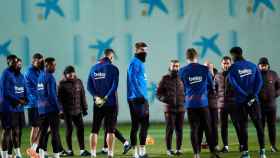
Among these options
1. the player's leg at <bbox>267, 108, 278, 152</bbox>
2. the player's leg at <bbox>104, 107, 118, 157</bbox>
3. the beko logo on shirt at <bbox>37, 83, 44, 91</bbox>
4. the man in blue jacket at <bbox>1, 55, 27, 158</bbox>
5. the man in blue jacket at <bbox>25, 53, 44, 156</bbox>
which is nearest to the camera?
the beko logo on shirt at <bbox>37, 83, 44, 91</bbox>

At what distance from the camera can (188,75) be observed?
43.5ft

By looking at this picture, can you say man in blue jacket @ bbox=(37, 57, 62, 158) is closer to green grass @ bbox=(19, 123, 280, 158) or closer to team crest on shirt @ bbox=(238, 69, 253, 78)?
green grass @ bbox=(19, 123, 280, 158)

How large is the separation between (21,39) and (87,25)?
2.01 m

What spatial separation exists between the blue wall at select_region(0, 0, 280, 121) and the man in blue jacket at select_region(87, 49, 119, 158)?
9.61 m

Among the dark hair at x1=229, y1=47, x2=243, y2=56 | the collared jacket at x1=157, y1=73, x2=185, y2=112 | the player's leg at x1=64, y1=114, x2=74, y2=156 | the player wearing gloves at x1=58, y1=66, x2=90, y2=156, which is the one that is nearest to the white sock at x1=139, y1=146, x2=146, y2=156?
the collared jacket at x1=157, y1=73, x2=185, y2=112

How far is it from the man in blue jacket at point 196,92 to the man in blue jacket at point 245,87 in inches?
19.4

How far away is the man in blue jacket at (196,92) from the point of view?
43.5 ft

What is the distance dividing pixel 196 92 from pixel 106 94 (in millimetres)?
1811

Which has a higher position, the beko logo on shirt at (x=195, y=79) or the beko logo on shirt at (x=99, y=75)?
the beko logo on shirt at (x=99, y=75)

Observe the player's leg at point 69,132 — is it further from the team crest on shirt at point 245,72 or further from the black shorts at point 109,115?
the team crest on shirt at point 245,72

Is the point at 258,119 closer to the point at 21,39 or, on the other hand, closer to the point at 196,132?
the point at 196,132

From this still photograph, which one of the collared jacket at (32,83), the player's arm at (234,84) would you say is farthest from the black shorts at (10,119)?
the player's arm at (234,84)

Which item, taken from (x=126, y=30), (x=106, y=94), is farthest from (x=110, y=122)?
(x=126, y=30)

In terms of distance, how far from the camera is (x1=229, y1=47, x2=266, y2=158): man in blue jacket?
13523mm
